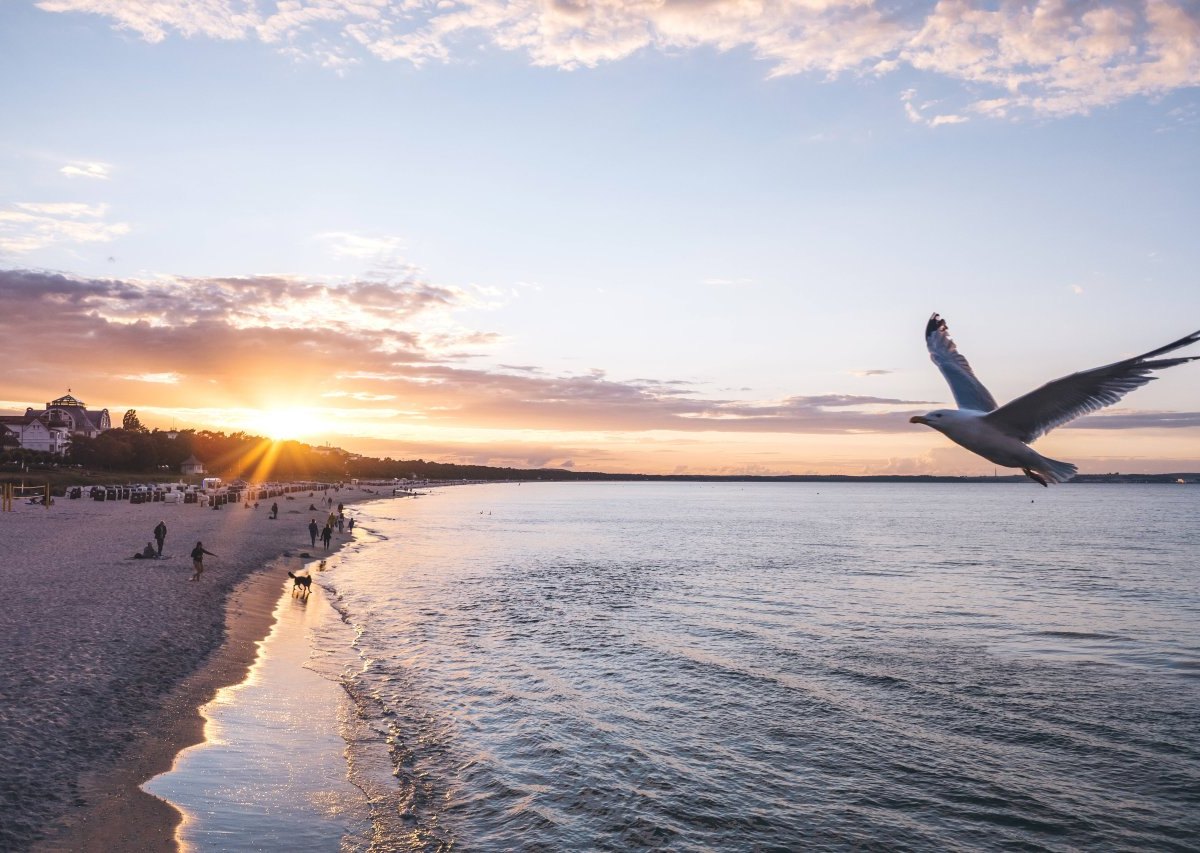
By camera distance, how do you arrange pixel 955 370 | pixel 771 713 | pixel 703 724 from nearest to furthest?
pixel 955 370, pixel 703 724, pixel 771 713

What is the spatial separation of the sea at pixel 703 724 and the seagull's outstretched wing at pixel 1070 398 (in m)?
7.93

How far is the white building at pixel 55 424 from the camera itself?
153000 millimetres

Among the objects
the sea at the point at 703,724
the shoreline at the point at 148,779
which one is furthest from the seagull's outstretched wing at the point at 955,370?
the shoreline at the point at 148,779

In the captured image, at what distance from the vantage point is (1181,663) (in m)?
26.9

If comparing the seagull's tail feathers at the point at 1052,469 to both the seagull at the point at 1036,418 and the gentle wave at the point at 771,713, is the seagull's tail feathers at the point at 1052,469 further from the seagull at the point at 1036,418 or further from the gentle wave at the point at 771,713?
the gentle wave at the point at 771,713

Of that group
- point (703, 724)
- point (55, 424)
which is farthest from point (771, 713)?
point (55, 424)

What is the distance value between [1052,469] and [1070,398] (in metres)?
0.81

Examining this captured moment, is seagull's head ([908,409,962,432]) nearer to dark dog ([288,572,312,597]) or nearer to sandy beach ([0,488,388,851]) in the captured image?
sandy beach ([0,488,388,851])

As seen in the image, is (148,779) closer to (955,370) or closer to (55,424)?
(955,370)


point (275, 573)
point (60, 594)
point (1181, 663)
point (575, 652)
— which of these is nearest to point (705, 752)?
point (575, 652)

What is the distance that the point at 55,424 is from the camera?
165625 millimetres

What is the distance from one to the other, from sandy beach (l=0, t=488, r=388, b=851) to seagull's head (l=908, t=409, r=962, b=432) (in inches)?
442

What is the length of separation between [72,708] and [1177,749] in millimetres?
23246

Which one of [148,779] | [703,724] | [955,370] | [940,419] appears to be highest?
[955,370]
